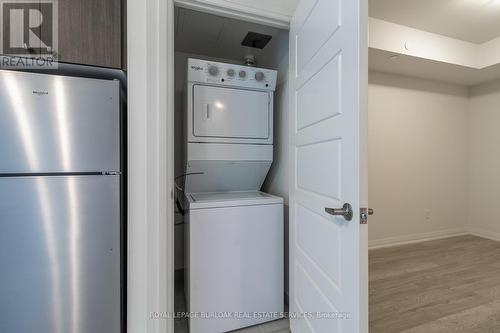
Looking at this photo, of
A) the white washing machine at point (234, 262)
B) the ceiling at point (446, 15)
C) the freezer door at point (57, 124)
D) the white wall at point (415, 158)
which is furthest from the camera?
the white wall at point (415, 158)

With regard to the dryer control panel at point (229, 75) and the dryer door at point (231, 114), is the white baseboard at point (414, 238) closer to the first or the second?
the dryer door at point (231, 114)

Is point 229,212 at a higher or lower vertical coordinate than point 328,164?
lower

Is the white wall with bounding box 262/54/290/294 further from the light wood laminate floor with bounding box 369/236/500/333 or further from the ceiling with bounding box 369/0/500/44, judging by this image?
the ceiling with bounding box 369/0/500/44

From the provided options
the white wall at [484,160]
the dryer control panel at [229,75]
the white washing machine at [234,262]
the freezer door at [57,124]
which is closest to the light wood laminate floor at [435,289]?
the white wall at [484,160]

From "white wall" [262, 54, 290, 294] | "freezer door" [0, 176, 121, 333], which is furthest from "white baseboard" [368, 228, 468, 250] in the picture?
"freezer door" [0, 176, 121, 333]

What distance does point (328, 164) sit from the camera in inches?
41.0

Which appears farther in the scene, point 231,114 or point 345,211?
point 231,114

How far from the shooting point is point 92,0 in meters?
1.11

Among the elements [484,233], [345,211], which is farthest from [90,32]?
[484,233]

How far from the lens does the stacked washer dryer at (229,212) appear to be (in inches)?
56.9

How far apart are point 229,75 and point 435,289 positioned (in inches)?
99.4

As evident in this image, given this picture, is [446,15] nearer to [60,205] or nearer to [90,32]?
[90,32]

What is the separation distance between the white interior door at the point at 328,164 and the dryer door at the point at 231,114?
0.91 ft

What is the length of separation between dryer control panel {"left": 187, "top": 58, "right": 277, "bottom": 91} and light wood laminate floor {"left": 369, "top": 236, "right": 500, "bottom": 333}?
191 cm
